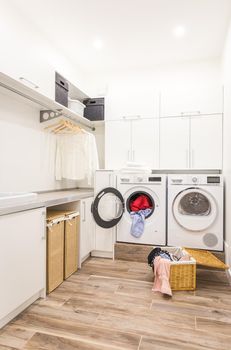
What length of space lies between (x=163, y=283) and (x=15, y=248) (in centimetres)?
131

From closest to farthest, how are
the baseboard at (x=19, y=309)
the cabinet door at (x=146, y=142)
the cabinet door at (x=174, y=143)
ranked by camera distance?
the baseboard at (x=19, y=309)
the cabinet door at (x=174, y=143)
the cabinet door at (x=146, y=142)

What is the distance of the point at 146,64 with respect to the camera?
12.2 feet

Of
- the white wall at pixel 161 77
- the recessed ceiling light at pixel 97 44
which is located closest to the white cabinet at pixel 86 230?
the white wall at pixel 161 77

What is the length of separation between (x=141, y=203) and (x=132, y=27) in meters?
2.08

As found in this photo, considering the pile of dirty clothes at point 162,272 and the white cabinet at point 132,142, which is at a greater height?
the white cabinet at point 132,142

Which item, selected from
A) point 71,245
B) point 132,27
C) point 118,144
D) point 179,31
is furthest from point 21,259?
point 179,31

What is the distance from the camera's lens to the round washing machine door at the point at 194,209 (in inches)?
110

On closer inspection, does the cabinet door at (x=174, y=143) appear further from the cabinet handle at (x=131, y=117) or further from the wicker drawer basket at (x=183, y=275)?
the wicker drawer basket at (x=183, y=275)

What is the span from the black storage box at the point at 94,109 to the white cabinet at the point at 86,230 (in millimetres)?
1317

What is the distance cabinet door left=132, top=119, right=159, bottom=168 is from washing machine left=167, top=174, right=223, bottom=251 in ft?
1.68

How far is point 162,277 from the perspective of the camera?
2205 millimetres

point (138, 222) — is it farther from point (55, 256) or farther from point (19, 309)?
point (19, 309)

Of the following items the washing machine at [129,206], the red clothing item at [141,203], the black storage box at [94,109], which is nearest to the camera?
the washing machine at [129,206]

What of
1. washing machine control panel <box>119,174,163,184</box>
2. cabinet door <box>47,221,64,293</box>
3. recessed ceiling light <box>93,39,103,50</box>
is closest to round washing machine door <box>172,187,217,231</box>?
washing machine control panel <box>119,174,163,184</box>
